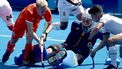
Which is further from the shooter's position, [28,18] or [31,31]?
[28,18]

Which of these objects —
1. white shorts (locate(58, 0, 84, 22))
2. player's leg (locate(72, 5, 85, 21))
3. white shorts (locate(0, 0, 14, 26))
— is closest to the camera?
white shorts (locate(0, 0, 14, 26))

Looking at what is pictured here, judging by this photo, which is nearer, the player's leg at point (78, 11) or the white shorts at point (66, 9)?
the player's leg at point (78, 11)

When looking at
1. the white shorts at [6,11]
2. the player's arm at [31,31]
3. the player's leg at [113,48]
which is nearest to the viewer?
the player's leg at [113,48]

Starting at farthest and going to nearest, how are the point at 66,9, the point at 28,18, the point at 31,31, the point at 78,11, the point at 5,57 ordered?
the point at 66,9, the point at 78,11, the point at 5,57, the point at 28,18, the point at 31,31

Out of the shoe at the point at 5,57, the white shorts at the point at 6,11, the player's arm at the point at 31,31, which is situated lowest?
the shoe at the point at 5,57

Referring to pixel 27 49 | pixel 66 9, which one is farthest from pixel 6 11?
pixel 66 9

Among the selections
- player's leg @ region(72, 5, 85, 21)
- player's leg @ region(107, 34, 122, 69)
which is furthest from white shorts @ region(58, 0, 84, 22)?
player's leg @ region(107, 34, 122, 69)

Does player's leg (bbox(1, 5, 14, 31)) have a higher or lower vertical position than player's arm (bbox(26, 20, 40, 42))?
higher

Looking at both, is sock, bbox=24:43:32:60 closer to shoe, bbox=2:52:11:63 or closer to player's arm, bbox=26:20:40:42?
player's arm, bbox=26:20:40:42

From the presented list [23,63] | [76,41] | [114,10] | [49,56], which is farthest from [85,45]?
[114,10]

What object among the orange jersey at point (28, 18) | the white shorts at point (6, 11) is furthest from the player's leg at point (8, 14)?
the orange jersey at point (28, 18)

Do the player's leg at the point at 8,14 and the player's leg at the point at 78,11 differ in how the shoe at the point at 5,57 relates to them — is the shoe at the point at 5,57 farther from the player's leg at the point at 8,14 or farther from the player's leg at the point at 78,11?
the player's leg at the point at 78,11

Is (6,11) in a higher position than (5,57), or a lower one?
higher

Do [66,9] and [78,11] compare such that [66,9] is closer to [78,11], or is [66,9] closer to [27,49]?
[78,11]
